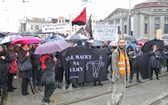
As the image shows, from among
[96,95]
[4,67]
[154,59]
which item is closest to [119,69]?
[96,95]

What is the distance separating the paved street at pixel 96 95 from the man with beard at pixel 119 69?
0.50 m

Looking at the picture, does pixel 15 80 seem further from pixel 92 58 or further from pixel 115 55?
pixel 115 55

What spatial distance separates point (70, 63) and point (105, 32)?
211 centimetres

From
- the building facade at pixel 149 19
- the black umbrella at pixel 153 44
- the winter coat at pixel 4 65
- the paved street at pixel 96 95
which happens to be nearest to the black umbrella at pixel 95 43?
the paved street at pixel 96 95

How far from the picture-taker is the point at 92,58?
28.2 ft

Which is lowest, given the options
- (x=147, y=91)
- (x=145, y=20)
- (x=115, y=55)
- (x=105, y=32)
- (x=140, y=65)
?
(x=147, y=91)

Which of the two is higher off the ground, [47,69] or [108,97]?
[47,69]

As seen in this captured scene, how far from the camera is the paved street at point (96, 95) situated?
22.1 ft

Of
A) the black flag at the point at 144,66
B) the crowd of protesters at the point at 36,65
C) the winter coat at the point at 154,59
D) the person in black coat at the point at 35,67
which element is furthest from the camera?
the winter coat at the point at 154,59

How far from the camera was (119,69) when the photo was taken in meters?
5.91

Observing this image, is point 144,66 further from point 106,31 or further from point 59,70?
point 59,70

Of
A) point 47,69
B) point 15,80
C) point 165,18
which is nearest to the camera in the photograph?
point 47,69

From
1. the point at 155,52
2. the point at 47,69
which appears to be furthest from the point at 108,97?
the point at 155,52

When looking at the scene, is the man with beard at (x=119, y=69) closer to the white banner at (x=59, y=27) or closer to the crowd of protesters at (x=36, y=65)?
the crowd of protesters at (x=36, y=65)
